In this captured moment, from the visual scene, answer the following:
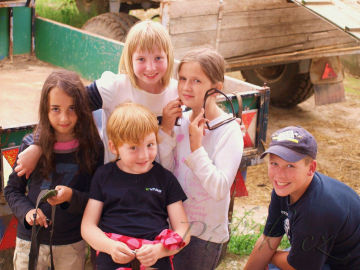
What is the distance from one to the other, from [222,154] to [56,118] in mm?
723

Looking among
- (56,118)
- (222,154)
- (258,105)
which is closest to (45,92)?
(56,118)

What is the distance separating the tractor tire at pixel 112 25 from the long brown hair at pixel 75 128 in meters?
3.47

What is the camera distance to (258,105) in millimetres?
3637

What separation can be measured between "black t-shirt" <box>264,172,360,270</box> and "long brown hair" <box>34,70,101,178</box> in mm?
922

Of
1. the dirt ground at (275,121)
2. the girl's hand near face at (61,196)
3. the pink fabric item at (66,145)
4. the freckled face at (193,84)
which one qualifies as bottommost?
the dirt ground at (275,121)

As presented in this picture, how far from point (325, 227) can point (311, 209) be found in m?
0.09

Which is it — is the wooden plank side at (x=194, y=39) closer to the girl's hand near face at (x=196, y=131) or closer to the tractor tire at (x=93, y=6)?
the tractor tire at (x=93, y=6)

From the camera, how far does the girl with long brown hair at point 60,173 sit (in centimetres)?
232

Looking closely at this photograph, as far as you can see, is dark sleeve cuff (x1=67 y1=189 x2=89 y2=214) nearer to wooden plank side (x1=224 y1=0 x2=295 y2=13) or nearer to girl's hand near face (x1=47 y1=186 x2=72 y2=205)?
girl's hand near face (x1=47 y1=186 x2=72 y2=205)

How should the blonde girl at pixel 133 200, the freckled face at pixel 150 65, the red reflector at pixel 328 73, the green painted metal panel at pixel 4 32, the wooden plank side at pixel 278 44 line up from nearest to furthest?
the blonde girl at pixel 133 200, the freckled face at pixel 150 65, the green painted metal panel at pixel 4 32, the wooden plank side at pixel 278 44, the red reflector at pixel 328 73

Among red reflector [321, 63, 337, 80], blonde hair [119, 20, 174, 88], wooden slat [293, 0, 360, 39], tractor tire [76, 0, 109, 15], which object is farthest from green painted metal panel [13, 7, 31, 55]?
blonde hair [119, 20, 174, 88]

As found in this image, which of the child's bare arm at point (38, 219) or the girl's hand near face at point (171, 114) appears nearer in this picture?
the child's bare arm at point (38, 219)

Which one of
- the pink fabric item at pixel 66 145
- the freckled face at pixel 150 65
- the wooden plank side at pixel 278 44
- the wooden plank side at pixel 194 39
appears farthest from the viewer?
the wooden plank side at pixel 278 44

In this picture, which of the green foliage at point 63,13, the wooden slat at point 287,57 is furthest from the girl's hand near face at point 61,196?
the green foliage at point 63,13
